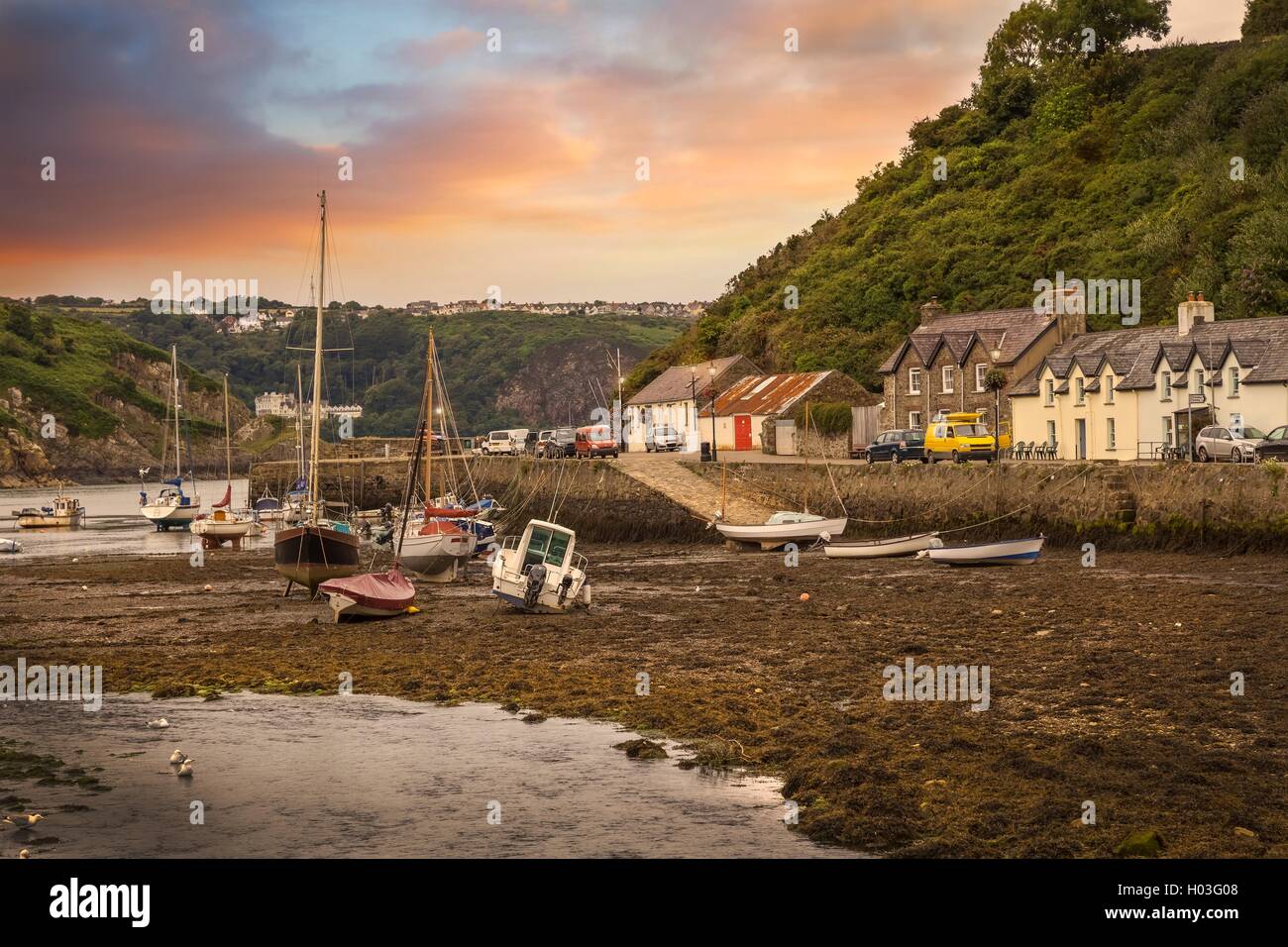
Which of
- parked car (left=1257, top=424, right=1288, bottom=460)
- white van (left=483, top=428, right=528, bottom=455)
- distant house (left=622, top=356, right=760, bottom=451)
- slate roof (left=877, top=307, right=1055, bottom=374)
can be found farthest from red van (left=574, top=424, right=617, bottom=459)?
parked car (left=1257, top=424, right=1288, bottom=460)

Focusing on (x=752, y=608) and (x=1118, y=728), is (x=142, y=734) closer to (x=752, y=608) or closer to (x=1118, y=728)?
(x=1118, y=728)

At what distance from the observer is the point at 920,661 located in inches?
893

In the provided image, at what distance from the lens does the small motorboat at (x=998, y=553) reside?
129ft

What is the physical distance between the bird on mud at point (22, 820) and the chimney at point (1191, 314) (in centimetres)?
5118

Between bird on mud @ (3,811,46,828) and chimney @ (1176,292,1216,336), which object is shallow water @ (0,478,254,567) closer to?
chimney @ (1176,292,1216,336)

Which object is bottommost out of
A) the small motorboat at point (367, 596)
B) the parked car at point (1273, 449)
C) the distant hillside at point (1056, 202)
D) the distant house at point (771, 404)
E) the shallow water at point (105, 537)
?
the shallow water at point (105, 537)

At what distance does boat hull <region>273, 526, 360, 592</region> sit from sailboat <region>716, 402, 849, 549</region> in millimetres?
18435

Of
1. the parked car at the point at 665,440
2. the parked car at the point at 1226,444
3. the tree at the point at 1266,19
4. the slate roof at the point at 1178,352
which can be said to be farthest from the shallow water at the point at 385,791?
the tree at the point at 1266,19

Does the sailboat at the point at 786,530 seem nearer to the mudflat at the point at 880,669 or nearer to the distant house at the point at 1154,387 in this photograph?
the mudflat at the point at 880,669

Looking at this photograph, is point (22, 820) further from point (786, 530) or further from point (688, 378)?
point (688, 378)

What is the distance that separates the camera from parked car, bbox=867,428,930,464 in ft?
186
